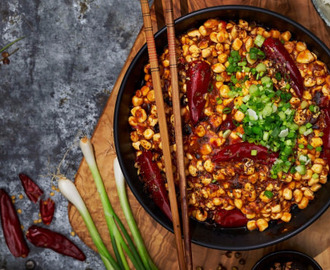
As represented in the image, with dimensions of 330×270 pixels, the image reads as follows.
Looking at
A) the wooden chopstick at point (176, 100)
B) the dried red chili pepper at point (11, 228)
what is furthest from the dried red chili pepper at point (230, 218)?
the dried red chili pepper at point (11, 228)

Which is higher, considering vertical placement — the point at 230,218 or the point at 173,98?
the point at 173,98

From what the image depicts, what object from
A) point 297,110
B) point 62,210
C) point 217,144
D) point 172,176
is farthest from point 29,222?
point 297,110

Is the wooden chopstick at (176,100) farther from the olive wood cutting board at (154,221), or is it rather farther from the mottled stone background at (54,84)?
the mottled stone background at (54,84)

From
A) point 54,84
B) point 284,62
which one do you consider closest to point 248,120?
point 284,62

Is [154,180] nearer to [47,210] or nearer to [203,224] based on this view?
[203,224]

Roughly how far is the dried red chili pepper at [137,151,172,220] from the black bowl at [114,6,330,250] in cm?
5

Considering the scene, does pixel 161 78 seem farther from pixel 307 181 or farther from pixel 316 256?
pixel 316 256

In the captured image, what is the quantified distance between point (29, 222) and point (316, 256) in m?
2.81

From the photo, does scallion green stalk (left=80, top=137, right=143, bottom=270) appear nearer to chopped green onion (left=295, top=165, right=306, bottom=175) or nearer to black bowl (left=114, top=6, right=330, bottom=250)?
black bowl (left=114, top=6, right=330, bottom=250)

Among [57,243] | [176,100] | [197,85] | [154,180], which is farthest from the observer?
[57,243]

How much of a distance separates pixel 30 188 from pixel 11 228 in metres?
0.45

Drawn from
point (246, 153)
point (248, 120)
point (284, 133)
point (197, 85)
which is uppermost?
point (197, 85)

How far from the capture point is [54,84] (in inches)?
152

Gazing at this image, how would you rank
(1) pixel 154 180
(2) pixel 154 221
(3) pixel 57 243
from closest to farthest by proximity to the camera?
(1) pixel 154 180 < (2) pixel 154 221 < (3) pixel 57 243
